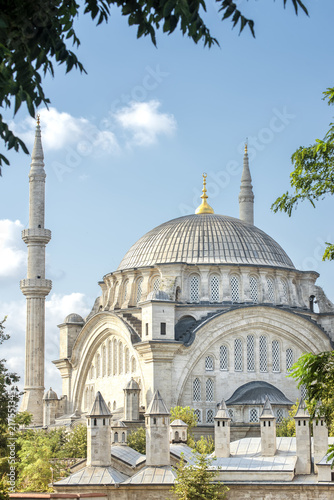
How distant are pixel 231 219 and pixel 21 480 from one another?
74.4 ft

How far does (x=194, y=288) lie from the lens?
173ft

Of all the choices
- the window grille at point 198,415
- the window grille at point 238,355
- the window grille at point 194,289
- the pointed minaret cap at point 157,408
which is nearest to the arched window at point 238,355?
the window grille at point 238,355

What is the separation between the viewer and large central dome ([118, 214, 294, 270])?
177ft

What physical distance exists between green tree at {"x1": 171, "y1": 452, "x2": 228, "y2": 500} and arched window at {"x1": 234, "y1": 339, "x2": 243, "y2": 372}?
1752 cm

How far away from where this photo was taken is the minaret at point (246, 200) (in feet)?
208

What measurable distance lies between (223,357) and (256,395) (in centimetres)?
343

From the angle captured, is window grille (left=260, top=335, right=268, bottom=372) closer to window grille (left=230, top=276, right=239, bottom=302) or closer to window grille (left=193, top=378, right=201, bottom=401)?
window grille (left=230, top=276, right=239, bottom=302)

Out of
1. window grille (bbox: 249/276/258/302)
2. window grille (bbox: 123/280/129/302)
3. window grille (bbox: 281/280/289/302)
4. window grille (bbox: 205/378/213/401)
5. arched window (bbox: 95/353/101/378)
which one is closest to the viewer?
window grille (bbox: 205/378/213/401)

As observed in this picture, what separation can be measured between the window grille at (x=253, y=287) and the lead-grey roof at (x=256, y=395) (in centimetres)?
506

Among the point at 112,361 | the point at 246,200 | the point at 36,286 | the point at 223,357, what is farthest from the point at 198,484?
the point at 246,200

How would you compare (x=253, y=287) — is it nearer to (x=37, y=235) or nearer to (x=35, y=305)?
(x=35, y=305)

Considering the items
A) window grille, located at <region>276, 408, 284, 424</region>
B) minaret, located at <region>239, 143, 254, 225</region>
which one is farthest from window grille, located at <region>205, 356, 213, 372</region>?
minaret, located at <region>239, 143, 254, 225</region>

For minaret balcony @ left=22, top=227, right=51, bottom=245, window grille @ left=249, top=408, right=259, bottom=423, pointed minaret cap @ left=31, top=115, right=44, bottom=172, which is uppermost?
pointed minaret cap @ left=31, top=115, right=44, bottom=172

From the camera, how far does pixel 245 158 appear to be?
214ft
